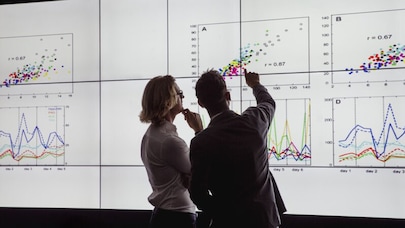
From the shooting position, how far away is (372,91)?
2.55 metres

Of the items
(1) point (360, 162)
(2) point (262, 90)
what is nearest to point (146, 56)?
(2) point (262, 90)

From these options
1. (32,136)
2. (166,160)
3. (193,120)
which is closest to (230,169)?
(166,160)

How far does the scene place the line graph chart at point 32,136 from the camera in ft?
10.1

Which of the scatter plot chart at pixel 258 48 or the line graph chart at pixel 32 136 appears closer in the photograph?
the scatter plot chart at pixel 258 48

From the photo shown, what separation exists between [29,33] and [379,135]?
2485mm

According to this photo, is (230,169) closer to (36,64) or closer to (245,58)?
(245,58)

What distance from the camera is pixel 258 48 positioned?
2734 mm

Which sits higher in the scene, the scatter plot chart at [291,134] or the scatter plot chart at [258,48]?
the scatter plot chart at [258,48]

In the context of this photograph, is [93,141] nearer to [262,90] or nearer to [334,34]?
[262,90]

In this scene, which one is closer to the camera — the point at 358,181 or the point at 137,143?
the point at 358,181

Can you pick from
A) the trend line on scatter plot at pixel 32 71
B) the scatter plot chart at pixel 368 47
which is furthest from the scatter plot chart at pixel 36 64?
the scatter plot chart at pixel 368 47

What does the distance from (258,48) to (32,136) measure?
1714 mm

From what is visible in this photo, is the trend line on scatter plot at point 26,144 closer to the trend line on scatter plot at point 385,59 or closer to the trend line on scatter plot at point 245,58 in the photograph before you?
the trend line on scatter plot at point 245,58

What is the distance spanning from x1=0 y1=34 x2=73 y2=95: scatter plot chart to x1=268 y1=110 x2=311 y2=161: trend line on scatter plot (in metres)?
1.46
